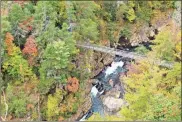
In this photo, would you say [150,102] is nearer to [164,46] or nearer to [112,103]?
[164,46]

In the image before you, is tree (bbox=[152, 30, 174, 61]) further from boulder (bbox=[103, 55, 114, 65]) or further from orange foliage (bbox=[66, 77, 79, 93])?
boulder (bbox=[103, 55, 114, 65])

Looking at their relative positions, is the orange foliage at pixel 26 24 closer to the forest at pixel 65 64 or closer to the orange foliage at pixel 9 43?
the forest at pixel 65 64

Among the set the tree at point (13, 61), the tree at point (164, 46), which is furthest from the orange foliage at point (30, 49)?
the tree at point (164, 46)

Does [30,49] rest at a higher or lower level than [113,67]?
higher

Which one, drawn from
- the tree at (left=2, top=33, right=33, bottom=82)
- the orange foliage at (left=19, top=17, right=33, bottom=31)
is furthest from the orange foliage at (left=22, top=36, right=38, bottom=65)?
the orange foliage at (left=19, top=17, right=33, bottom=31)

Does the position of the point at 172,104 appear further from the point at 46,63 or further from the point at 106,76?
the point at 106,76

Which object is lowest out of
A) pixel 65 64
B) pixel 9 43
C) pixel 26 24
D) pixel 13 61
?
pixel 65 64

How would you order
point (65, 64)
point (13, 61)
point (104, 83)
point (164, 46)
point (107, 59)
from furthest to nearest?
point (107, 59) → point (104, 83) → point (65, 64) → point (13, 61) → point (164, 46)

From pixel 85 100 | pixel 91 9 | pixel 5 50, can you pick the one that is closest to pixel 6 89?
pixel 5 50

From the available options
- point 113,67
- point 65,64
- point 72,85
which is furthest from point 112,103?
point 113,67

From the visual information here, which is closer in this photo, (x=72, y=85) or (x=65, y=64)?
(x=65, y=64)
